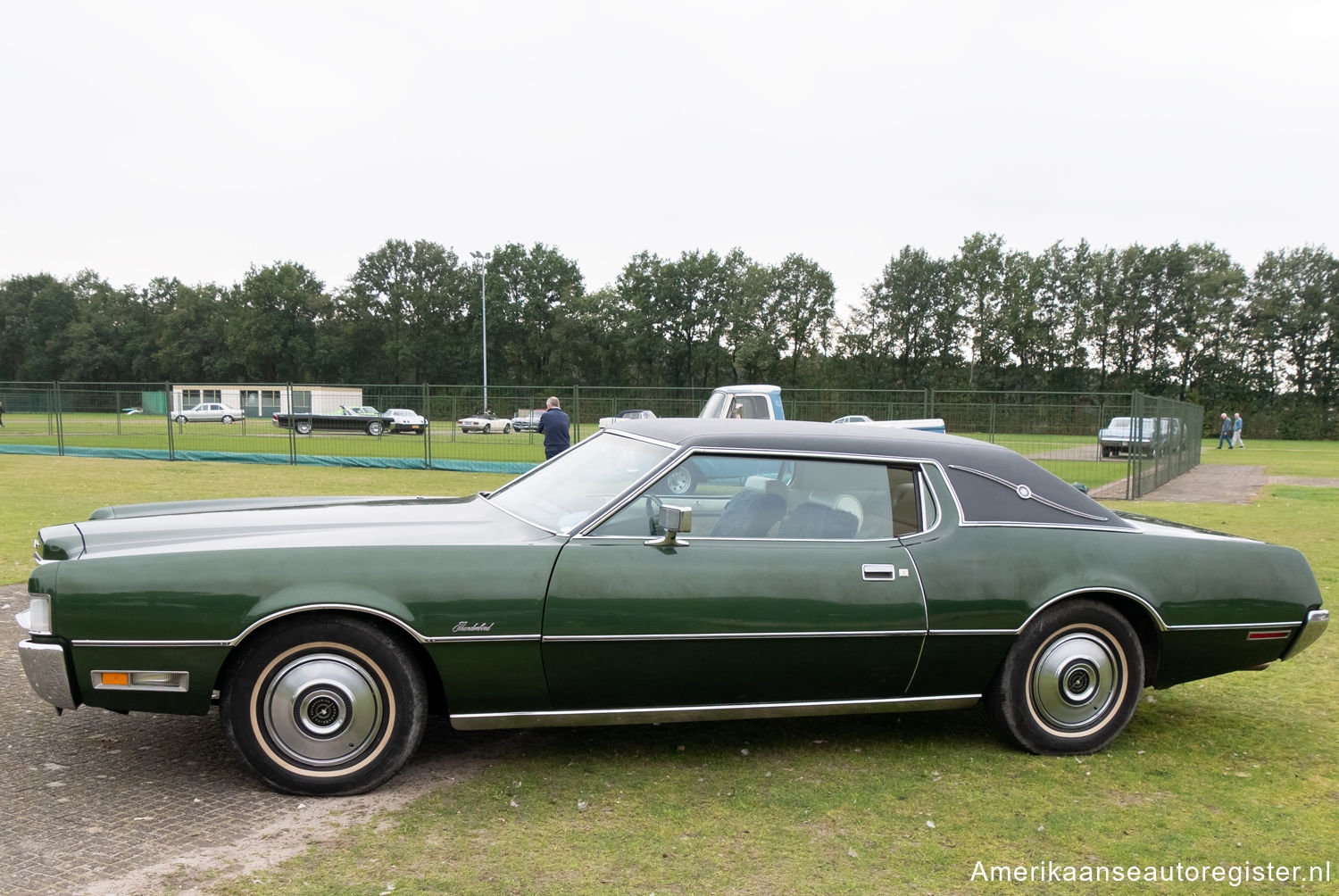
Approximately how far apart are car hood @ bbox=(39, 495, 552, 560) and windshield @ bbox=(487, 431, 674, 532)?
11cm

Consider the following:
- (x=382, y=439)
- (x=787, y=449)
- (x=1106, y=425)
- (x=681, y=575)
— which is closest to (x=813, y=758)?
(x=681, y=575)

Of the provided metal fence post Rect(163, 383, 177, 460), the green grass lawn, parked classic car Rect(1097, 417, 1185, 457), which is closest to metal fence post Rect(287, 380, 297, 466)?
metal fence post Rect(163, 383, 177, 460)

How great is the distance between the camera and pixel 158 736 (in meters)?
3.93

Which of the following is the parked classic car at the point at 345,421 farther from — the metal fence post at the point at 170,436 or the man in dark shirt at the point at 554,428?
the man in dark shirt at the point at 554,428

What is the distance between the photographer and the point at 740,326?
6981 cm

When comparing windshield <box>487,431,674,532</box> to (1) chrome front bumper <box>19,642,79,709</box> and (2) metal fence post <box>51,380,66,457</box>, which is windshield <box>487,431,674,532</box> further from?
(2) metal fence post <box>51,380,66,457</box>

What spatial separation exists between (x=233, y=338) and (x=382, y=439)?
6756 cm

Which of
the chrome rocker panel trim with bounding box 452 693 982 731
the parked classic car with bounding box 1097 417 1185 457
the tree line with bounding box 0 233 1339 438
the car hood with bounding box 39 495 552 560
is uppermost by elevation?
the tree line with bounding box 0 233 1339 438

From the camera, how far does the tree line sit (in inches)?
2468

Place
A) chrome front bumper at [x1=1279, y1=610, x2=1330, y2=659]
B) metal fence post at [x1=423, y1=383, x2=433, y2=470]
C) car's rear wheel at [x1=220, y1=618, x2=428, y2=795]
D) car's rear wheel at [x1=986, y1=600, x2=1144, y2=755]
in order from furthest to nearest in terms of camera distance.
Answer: metal fence post at [x1=423, y1=383, x2=433, y2=470]
chrome front bumper at [x1=1279, y1=610, x2=1330, y2=659]
car's rear wheel at [x1=986, y1=600, x2=1144, y2=755]
car's rear wheel at [x1=220, y1=618, x2=428, y2=795]

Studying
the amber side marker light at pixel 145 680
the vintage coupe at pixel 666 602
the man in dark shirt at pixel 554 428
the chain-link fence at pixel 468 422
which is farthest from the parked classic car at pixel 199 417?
the amber side marker light at pixel 145 680

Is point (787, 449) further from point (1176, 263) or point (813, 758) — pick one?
point (1176, 263)

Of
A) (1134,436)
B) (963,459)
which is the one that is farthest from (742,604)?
(1134,436)

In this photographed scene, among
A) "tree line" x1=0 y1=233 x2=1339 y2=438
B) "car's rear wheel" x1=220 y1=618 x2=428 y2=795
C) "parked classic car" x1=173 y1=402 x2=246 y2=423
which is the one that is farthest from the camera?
"tree line" x1=0 y1=233 x2=1339 y2=438
